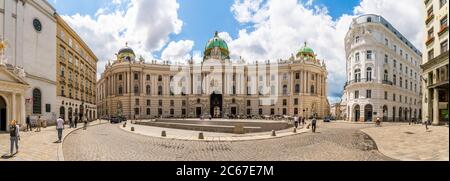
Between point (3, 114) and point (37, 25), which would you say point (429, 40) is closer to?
point (3, 114)

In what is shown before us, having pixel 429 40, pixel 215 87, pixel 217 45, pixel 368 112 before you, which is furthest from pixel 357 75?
pixel 217 45

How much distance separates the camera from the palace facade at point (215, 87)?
72.4m

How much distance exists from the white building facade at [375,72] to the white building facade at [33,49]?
51463 mm

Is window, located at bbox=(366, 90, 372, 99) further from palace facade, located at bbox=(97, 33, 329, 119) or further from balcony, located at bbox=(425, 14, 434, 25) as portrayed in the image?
palace facade, located at bbox=(97, 33, 329, 119)

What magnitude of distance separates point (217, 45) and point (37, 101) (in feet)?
188

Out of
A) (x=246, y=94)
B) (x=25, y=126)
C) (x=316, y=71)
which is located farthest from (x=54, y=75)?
(x=316, y=71)

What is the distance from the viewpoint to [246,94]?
76438 mm

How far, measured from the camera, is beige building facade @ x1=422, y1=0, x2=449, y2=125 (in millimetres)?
23609

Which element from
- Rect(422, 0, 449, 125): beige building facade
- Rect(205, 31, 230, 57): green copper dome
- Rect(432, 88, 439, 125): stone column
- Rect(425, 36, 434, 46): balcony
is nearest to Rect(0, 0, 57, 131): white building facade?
Rect(422, 0, 449, 125): beige building facade

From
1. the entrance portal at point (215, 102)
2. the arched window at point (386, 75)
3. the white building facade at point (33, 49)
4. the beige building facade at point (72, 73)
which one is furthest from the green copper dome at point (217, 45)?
the white building facade at point (33, 49)

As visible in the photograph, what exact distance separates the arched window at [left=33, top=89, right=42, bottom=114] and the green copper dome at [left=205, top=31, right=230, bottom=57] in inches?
2180

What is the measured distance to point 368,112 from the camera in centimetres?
4528

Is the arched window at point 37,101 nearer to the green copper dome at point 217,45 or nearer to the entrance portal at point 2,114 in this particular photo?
the entrance portal at point 2,114
